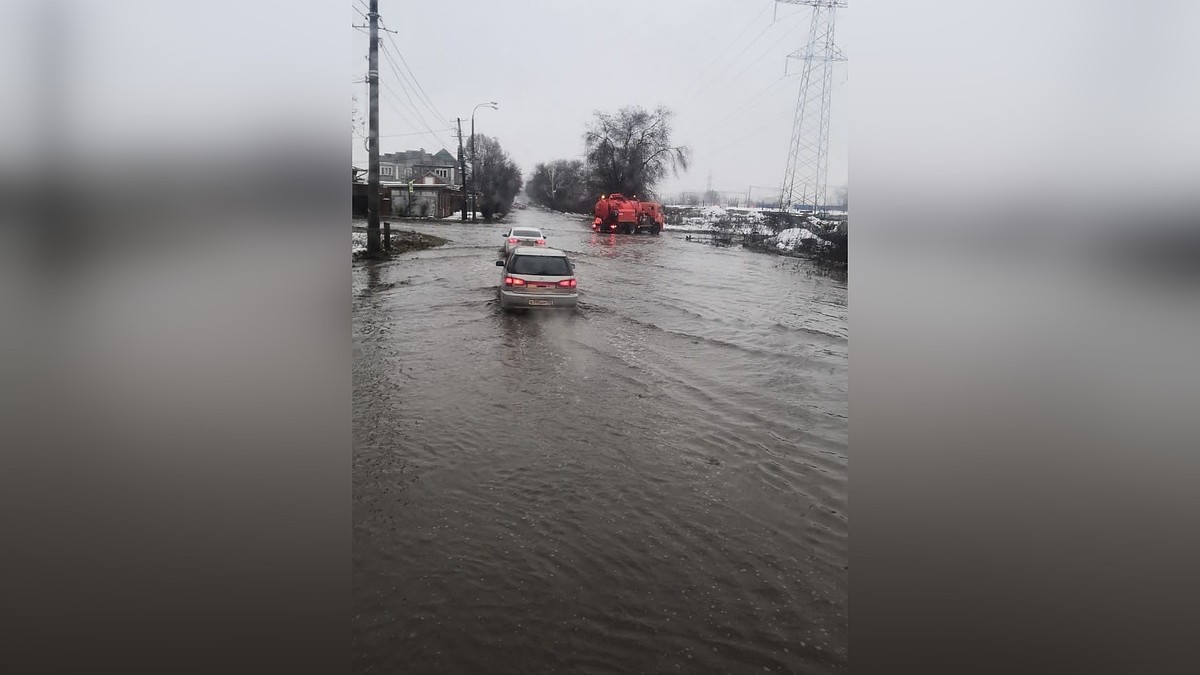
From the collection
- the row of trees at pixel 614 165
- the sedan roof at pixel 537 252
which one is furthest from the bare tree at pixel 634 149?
the sedan roof at pixel 537 252

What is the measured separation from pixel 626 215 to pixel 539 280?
1834mm

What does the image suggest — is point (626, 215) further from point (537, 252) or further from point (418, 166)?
point (418, 166)

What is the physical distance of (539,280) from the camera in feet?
28.9

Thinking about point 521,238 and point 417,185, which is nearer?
point 417,185

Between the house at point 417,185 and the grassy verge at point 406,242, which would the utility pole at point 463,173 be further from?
the grassy verge at point 406,242

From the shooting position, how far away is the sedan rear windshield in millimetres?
8734

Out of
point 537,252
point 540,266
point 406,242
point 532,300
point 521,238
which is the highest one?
point 521,238

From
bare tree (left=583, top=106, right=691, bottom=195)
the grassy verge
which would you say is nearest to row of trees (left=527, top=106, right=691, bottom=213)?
bare tree (left=583, top=106, right=691, bottom=195)

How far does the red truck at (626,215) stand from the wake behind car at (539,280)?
100cm


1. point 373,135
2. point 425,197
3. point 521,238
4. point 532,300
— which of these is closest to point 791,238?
point 532,300

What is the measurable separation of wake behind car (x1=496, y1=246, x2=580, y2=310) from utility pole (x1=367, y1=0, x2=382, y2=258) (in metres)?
1.87
